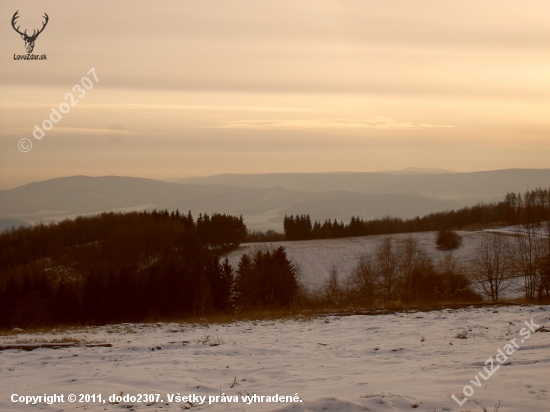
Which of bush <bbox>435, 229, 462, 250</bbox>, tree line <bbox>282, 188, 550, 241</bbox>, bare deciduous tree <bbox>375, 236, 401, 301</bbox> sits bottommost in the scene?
bare deciduous tree <bbox>375, 236, 401, 301</bbox>

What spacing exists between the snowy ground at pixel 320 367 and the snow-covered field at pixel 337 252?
167 ft

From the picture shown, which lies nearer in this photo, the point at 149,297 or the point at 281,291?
the point at 281,291

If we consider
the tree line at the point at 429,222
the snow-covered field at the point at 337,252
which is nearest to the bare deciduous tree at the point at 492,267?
the snow-covered field at the point at 337,252

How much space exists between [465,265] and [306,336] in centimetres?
5785

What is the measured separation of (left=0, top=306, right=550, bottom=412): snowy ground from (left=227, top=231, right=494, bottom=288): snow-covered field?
51002mm

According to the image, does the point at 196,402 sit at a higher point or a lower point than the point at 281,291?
higher

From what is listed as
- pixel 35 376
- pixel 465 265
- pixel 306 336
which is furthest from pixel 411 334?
pixel 465 265

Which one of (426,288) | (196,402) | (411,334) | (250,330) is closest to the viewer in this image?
(196,402)

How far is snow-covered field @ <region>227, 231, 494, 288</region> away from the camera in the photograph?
72.0 m

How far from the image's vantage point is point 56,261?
94.8 metres

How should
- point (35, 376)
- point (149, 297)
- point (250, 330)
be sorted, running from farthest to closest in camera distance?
point (149, 297)
point (250, 330)
point (35, 376)

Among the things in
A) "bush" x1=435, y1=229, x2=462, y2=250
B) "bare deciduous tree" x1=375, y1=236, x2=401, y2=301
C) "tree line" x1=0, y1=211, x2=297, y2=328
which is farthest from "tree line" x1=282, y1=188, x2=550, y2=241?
"bare deciduous tree" x1=375, y1=236, x2=401, y2=301

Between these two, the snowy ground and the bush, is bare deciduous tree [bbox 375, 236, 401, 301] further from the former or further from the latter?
the snowy ground

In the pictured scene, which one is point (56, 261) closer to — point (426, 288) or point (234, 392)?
point (426, 288)
